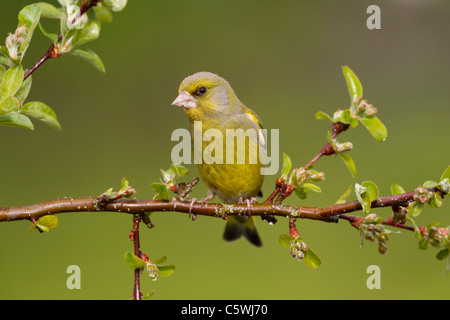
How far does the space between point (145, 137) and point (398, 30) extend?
2.77 meters

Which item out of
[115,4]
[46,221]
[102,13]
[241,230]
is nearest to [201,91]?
[102,13]

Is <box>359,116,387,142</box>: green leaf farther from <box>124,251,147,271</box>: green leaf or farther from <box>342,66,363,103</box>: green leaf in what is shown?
<box>124,251,147,271</box>: green leaf

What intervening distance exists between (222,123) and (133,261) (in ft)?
3.42

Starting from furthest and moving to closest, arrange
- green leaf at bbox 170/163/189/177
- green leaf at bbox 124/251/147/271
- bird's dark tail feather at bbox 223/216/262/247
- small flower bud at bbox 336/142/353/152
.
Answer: bird's dark tail feather at bbox 223/216/262/247 → green leaf at bbox 170/163/189/177 → small flower bud at bbox 336/142/353/152 → green leaf at bbox 124/251/147/271

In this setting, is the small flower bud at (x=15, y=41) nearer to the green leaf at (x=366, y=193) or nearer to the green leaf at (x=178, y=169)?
the green leaf at (x=178, y=169)

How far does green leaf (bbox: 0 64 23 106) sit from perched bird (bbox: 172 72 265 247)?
3.10 feet

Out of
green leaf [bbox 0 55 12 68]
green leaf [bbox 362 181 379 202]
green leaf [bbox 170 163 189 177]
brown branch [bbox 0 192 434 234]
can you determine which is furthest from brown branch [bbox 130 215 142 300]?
green leaf [bbox 362 181 379 202]

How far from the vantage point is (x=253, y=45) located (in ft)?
18.9

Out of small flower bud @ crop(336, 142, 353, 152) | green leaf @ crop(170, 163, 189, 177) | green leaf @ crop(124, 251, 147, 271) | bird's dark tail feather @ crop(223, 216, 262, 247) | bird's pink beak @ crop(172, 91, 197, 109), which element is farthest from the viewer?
bird's dark tail feather @ crop(223, 216, 262, 247)

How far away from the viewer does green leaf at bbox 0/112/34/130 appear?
5.54ft

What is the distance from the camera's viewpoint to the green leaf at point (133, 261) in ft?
5.64

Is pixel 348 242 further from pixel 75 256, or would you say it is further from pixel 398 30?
pixel 398 30

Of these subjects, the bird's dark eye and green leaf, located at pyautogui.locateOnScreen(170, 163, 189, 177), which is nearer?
green leaf, located at pyautogui.locateOnScreen(170, 163, 189, 177)

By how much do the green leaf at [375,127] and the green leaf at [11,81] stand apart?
3.28 ft
